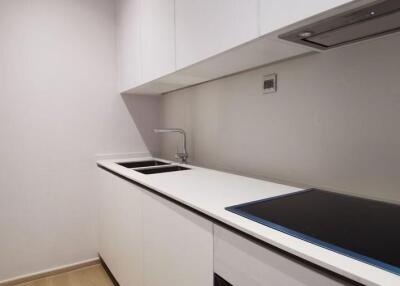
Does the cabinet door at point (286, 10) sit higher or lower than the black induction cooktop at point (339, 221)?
higher

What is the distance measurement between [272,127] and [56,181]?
1.82 meters

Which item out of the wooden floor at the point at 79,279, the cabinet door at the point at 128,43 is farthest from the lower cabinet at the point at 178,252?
the cabinet door at the point at 128,43

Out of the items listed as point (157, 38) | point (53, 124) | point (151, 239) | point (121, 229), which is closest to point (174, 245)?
point (151, 239)

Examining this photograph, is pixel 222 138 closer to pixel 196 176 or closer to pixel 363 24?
pixel 196 176

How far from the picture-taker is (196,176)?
1452 mm

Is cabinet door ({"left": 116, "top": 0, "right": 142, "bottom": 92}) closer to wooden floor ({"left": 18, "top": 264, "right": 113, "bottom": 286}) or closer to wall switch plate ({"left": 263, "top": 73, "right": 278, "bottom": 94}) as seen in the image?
wall switch plate ({"left": 263, "top": 73, "right": 278, "bottom": 94})

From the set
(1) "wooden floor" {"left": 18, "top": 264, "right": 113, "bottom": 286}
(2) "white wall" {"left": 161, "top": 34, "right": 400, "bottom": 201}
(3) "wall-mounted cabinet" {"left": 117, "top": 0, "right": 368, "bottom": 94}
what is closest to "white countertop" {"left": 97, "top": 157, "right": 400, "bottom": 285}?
(2) "white wall" {"left": 161, "top": 34, "right": 400, "bottom": 201}

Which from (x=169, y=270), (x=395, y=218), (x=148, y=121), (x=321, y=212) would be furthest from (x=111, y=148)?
(x=395, y=218)

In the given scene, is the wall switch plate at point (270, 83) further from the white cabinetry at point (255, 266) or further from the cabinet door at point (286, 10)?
the white cabinetry at point (255, 266)

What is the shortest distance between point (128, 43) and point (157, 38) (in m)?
0.57

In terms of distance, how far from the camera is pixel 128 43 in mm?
2061

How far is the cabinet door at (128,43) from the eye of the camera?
1.88m

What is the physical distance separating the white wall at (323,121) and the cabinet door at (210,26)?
15.2 inches

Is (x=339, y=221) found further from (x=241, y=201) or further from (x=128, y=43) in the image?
(x=128, y=43)
